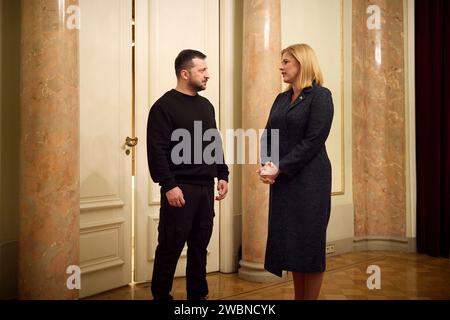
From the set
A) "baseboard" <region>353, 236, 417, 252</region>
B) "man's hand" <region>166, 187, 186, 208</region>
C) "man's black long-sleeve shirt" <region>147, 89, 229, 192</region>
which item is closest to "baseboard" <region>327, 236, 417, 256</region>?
"baseboard" <region>353, 236, 417, 252</region>

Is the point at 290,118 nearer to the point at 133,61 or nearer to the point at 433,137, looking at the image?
the point at 133,61

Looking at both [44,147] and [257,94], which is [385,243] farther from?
[44,147]

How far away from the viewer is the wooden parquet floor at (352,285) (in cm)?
301

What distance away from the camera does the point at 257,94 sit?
3.43 m

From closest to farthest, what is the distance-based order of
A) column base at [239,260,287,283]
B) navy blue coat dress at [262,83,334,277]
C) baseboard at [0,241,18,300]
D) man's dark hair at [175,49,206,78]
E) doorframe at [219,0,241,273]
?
navy blue coat dress at [262,83,334,277], man's dark hair at [175,49,206,78], baseboard at [0,241,18,300], column base at [239,260,287,283], doorframe at [219,0,241,273]

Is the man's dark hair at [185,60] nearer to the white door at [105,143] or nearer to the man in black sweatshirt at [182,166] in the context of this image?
the man in black sweatshirt at [182,166]

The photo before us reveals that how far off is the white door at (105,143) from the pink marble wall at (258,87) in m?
0.91

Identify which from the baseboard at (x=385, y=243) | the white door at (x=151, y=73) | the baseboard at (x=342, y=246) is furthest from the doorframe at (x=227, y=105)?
the baseboard at (x=385, y=243)

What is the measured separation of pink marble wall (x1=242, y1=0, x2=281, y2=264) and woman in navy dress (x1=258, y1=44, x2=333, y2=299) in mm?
1252

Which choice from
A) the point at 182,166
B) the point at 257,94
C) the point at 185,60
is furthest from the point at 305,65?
the point at 257,94

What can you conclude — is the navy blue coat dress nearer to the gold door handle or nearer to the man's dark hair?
the man's dark hair

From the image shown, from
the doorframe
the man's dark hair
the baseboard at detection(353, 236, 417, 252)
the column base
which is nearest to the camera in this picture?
the man's dark hair

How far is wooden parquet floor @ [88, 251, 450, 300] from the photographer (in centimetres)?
301

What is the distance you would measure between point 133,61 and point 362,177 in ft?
8.74
